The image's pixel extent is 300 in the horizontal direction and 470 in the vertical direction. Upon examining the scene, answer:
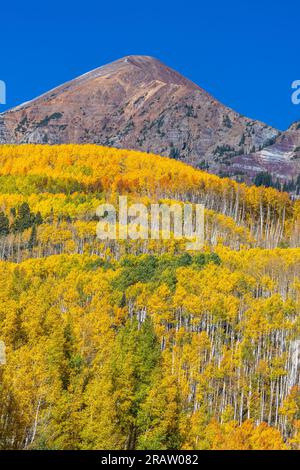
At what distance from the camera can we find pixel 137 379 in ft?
222

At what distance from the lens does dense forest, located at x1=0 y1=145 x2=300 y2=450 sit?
57781 mm

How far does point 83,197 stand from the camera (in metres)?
176

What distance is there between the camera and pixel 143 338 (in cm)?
7731

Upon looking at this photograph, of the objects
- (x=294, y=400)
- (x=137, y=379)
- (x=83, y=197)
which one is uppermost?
(x=83, y=197)

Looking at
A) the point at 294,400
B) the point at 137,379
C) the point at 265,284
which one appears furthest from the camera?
the point at 265,284

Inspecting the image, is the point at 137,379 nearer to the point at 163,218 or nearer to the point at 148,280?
the point at 148,280

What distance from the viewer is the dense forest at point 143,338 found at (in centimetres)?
5778
